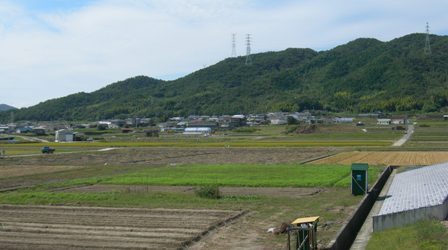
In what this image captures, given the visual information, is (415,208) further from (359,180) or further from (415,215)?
(359,180)

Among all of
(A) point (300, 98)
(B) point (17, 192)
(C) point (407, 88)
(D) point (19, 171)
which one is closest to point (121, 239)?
(B) point (17, 192)

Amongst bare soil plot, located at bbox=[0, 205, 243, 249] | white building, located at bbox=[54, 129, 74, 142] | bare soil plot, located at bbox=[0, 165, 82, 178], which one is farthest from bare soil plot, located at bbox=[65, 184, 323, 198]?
white building, located at bbox=[54, 129, 74, 142]

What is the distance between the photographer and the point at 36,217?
802 inches

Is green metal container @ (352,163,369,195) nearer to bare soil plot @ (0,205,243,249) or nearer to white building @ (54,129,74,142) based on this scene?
bare soil plot @ (0,205,243,249)

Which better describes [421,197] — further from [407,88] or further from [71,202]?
[407,88]

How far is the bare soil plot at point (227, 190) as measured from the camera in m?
26.5

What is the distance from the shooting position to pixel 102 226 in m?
18.1

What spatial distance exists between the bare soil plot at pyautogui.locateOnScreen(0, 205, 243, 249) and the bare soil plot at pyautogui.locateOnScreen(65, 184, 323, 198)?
5923mm

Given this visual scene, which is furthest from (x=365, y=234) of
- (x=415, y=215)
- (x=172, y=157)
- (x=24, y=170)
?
(x=172, y=157)

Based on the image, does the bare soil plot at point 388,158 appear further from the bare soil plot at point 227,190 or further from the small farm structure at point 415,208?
the small farm structure at point 415,208

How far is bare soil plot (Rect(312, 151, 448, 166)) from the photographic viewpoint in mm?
41522

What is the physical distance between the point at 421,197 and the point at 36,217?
13186 mm

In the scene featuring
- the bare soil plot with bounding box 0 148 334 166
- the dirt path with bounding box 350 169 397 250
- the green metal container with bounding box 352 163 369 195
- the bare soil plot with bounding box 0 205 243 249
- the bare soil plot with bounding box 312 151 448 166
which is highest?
the green metal container with bounding box 352 163 369 195

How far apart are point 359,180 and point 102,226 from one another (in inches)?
469
